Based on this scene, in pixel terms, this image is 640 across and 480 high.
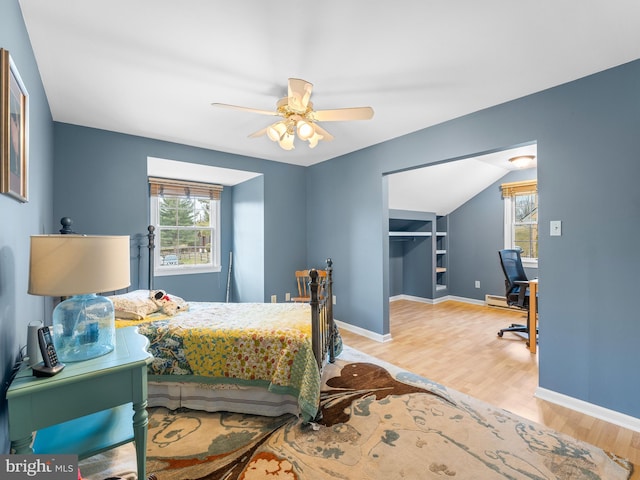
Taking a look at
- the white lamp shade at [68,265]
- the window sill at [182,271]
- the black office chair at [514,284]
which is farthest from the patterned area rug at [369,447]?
the window sill at [182,271]

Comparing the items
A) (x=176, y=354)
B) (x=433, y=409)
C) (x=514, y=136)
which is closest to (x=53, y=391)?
(x=176, y=354)

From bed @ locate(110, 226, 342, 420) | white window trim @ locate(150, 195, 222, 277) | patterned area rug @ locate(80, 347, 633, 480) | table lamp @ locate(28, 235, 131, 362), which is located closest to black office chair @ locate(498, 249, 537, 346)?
patterned area rug @ locate(80, 347, 633, 480)

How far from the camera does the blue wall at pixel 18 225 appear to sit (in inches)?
50.4

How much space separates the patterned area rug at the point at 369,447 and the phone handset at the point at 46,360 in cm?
84

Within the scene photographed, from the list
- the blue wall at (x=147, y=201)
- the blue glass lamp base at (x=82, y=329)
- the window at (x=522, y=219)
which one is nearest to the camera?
the blue glass lamp base at (x=82, y=329)

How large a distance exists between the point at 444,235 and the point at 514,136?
3.83m

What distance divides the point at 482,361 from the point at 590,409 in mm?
984

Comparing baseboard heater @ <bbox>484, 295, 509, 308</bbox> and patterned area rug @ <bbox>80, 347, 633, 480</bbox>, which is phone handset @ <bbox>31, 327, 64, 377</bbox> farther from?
baseboard heater @ <bbox>484, 295, 509, 308</bbox>

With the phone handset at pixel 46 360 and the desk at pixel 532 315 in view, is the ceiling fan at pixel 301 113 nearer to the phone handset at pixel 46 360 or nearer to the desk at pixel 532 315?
the phone handset at pixel 46 360

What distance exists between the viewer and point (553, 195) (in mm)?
2420

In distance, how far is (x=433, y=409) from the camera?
7.28ft

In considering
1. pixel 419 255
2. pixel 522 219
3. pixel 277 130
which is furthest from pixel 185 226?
pixel 522 219

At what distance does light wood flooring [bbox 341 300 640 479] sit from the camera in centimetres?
204

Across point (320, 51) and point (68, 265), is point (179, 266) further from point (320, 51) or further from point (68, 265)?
point (320, 51)
